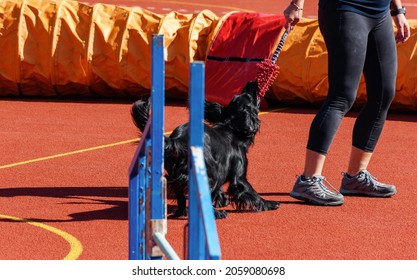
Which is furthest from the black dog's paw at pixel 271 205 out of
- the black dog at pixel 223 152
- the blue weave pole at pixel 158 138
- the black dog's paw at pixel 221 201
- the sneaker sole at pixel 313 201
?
the blue weave pole at pixel 158 138

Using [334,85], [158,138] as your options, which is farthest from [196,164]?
[334,85]

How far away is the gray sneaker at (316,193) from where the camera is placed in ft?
21.4

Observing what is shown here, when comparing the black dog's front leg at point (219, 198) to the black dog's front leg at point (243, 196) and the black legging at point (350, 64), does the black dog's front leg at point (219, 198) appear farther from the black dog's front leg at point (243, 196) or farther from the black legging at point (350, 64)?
the black legging at point (350, 64)

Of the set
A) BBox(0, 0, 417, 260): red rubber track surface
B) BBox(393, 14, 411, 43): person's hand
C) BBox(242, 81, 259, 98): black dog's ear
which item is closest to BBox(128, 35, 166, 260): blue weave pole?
BBox(0, 0, 417, 260): red rubber track surface

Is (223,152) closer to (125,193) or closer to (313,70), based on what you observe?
(125,193)

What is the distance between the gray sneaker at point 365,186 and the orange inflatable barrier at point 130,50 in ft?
11.3

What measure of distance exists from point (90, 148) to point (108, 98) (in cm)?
286

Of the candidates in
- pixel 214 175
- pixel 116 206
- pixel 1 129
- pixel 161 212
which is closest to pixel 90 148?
pixel 1 129

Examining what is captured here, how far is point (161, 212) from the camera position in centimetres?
400

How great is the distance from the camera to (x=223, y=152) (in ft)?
20.6

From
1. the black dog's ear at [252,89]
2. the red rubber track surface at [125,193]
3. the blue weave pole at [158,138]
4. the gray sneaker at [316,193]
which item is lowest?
the red rubber track surface at [125,193]

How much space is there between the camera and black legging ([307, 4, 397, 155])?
6.24 metres

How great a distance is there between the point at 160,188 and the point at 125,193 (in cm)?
306

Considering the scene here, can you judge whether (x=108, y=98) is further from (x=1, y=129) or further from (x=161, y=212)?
(x=161, y=212)
